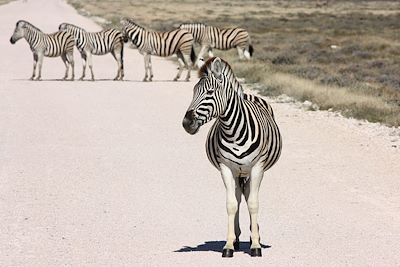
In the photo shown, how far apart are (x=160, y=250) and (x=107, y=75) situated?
19.9m

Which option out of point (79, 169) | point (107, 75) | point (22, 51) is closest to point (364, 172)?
point (79, 169)

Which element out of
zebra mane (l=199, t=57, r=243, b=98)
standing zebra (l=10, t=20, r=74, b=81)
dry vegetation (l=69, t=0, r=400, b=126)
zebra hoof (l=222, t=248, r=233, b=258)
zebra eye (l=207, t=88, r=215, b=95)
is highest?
zebra mane (l=199, t=57, r=243, b=98)

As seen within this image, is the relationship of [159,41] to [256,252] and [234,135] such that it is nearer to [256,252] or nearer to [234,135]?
[256,252]

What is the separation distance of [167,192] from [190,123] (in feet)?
13.3

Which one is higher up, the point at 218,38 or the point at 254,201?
the point at 254,201

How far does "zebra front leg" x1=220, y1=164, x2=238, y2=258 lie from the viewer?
25.5 feet

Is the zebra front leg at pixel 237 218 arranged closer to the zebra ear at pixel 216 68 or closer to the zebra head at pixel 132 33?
the zebra ear at pixel 216 68

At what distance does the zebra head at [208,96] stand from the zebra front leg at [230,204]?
0.57 metres

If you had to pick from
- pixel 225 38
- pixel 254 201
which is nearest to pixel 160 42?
pixel 225 38

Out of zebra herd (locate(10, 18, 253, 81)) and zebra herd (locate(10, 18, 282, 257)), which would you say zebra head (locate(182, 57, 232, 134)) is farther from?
zebra herd (locate(10, 18, 253, 81))

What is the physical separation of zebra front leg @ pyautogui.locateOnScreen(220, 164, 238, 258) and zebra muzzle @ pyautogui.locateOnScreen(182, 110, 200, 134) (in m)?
0.70

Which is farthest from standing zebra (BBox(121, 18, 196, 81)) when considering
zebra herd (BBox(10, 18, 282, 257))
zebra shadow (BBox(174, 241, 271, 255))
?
zebra shadow (BBox(174, 241, 271, 255))

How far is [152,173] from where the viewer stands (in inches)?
489

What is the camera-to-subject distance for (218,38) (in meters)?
30.9
